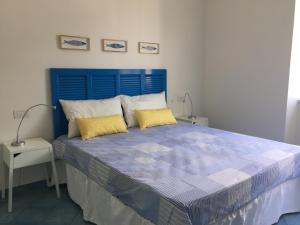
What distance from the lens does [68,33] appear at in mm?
2969

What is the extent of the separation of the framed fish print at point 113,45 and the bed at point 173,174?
0.34 m

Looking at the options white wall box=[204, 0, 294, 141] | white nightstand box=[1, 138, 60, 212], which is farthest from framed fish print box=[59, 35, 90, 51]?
white wall box=[204, 0, 294, 141]

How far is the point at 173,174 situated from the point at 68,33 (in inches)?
80.4

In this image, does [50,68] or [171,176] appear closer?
[171,176]

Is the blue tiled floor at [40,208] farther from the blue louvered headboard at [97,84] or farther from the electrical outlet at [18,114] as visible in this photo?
the electrical outlet at [18,114]

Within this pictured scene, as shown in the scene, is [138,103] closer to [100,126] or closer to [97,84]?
[97,84]

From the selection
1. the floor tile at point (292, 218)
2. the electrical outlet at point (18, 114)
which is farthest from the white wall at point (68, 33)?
the floor tile at point (292, 218)

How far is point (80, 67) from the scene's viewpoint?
3119mm

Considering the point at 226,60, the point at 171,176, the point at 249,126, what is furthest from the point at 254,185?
the point at 226,60

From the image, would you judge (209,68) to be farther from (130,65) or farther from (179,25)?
(130,65)

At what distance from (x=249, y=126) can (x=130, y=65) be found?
1.91m

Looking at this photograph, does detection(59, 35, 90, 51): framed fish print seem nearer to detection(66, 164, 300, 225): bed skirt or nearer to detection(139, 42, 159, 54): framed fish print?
detection(139, 42, 159, 54): framed fish print

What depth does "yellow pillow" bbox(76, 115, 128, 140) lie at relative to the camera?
275 cm

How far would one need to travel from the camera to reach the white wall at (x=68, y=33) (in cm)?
268
